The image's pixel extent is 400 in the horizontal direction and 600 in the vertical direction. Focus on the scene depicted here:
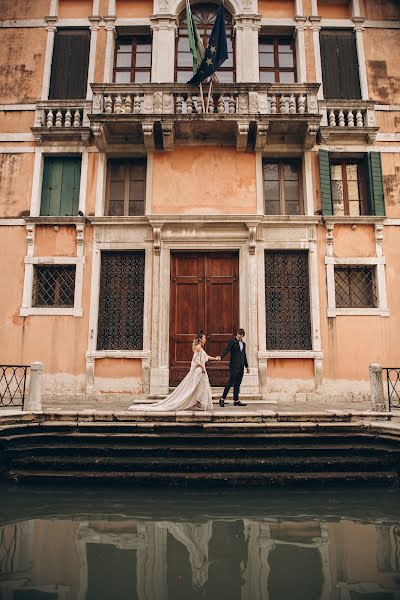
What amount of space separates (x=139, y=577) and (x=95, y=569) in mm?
401

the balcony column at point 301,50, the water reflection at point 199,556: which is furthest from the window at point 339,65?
the water reflection at point 199,556

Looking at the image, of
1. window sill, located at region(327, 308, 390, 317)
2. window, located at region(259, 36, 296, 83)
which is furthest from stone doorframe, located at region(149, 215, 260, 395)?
window, located at region(259, 36, 296, 83)

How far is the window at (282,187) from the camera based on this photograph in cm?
1152

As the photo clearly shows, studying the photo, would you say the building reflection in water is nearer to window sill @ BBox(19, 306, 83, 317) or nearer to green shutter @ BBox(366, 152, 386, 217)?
window sill @ BBox(19, 306, 83, 317)

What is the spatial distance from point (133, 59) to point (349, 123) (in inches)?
254

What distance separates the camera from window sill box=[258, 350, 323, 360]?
34.2 feet

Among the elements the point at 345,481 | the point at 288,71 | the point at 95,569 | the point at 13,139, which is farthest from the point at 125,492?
the point at 288,71

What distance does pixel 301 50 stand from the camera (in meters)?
12.1

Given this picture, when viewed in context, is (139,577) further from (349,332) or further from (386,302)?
(386,302)

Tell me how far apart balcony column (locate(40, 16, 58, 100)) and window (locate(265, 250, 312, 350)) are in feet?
25.0

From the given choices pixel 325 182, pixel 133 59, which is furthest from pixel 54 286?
pixel 325 182

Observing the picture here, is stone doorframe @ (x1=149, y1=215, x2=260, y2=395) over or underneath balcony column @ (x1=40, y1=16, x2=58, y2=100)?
underneath

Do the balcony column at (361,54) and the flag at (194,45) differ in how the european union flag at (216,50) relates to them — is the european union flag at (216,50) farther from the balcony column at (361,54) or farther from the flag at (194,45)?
the balcony column at (361,54)

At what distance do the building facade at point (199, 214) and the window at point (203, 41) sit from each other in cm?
32
